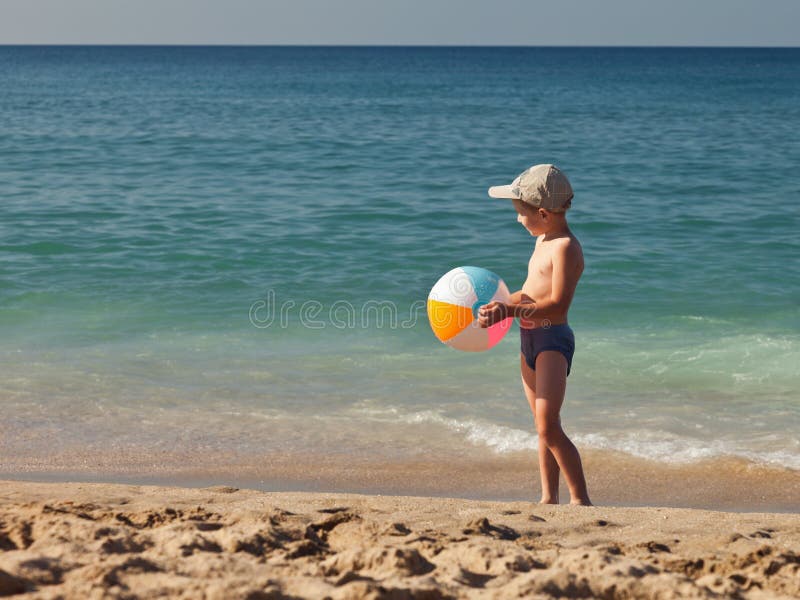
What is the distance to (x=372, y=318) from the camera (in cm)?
956

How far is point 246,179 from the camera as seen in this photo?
17.7 m

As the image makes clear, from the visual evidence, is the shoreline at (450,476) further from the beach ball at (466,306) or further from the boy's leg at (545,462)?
the beach ball at (466,306)

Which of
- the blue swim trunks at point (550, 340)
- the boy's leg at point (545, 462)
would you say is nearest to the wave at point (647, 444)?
the boy's leg at point (545, 462)

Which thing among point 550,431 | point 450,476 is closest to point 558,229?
point 550,431

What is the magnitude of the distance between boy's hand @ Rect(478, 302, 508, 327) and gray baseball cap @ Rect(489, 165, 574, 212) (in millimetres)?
512

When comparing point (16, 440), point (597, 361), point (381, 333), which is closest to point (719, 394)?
point (597, 361)

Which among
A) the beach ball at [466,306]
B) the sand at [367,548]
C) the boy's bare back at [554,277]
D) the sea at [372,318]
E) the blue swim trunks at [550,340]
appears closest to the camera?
the sand at [367,548]

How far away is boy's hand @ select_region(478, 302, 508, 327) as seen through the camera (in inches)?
178

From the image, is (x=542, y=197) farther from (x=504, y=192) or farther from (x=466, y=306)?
(x=466, y=306)

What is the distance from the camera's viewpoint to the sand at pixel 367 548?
302cm

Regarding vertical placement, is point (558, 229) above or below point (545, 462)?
above

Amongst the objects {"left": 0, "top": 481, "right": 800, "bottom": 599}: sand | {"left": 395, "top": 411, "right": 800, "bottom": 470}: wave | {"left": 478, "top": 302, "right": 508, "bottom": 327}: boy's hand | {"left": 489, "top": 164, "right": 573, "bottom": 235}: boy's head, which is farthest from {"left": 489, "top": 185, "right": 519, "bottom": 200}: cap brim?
{"left": 395, "top": 411, "right": 800, "bottom": 470}: wave

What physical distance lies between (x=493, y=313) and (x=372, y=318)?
509 centimetres

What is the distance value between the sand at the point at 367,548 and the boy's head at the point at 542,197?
1.35 m
